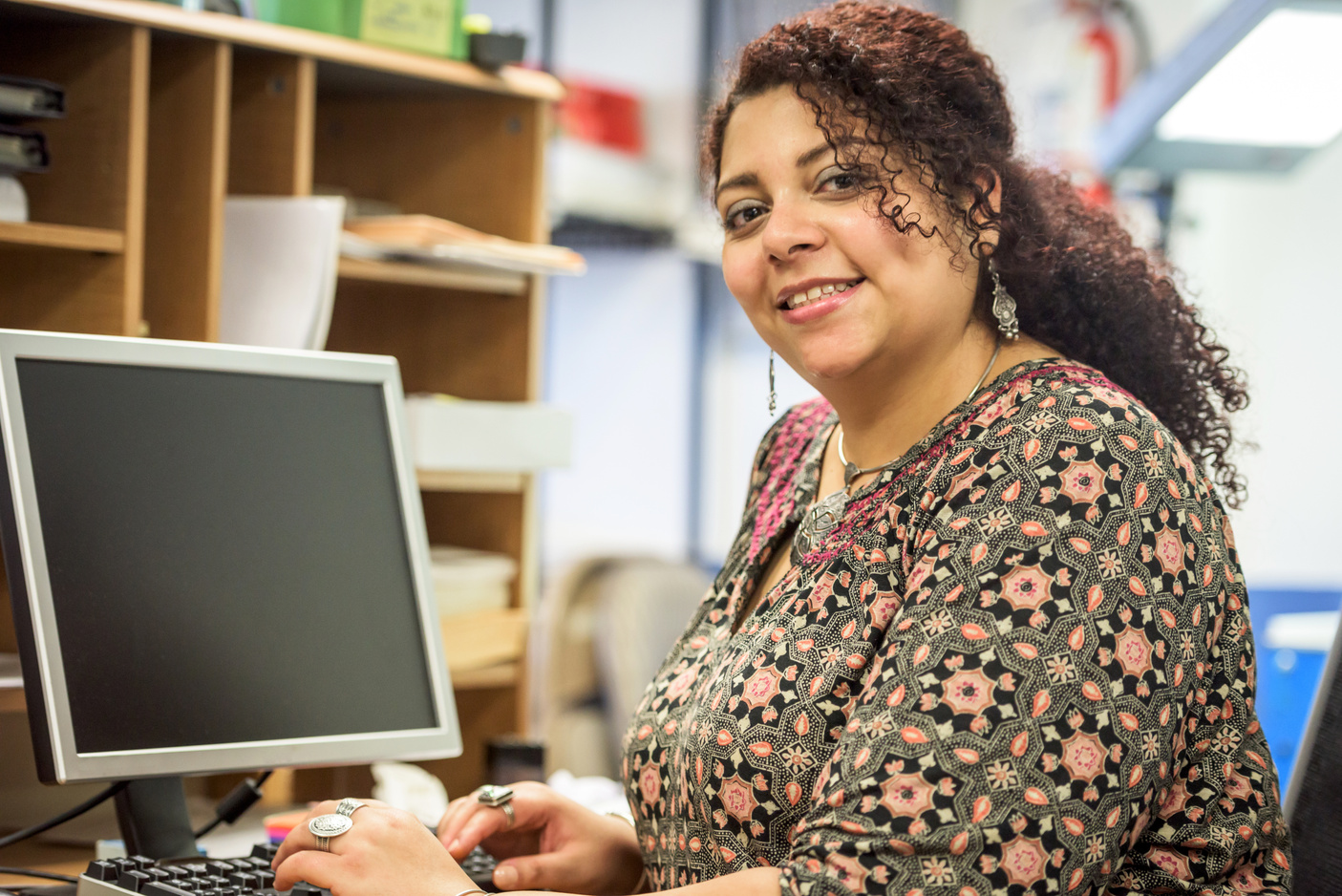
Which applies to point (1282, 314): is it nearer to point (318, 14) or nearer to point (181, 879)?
point (318, 14)

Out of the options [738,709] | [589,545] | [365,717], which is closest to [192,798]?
[365,717]

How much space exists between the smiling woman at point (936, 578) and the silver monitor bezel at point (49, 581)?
0.43ft

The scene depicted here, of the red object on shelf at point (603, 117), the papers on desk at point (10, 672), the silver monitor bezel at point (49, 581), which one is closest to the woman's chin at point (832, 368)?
the silver monitor bezel at point (49, 581)

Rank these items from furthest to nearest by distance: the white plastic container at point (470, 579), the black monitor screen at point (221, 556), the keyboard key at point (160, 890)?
the white plastic container at point (470, 579) → the black monitor screen at point (221, 556) → the keyboard key at point (160, 890)

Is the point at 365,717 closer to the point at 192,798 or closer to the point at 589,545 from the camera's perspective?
the point at 192,798

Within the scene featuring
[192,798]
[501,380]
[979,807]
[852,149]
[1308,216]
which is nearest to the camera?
[979,807]

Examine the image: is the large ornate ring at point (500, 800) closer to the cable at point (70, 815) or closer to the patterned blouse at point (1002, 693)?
the patterned blouse at point (1002, 693)

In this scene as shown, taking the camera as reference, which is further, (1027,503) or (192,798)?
(192,798)

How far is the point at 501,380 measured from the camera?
206 cm

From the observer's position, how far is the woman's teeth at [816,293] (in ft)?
3.86

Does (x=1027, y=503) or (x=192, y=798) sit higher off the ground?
(x=1027, y=503)

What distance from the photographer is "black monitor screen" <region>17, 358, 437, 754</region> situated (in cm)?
114

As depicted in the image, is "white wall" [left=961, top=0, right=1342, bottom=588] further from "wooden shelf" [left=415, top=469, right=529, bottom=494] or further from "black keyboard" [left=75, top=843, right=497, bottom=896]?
"black keyboard" [left=75, top=843, right=497, bottom=896]

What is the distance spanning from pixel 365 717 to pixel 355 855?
25cm
